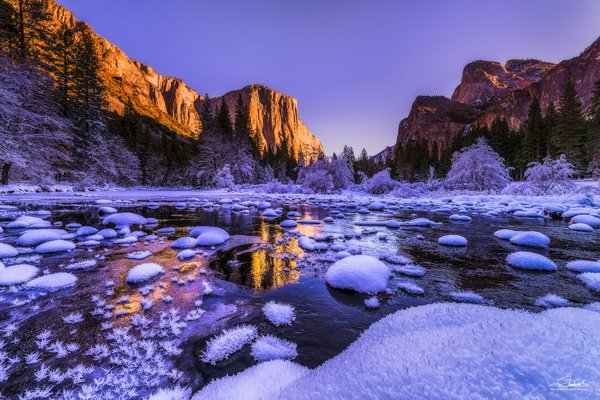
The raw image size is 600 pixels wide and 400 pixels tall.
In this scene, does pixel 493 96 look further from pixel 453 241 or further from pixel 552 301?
pixel 552 301

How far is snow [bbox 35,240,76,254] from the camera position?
4.28 metres

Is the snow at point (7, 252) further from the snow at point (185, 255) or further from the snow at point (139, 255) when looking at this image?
the snow at point (185, 255)

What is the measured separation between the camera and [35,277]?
320 cm

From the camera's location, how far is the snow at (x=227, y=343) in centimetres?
184

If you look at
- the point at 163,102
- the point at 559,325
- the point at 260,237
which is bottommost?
the point at 260,237

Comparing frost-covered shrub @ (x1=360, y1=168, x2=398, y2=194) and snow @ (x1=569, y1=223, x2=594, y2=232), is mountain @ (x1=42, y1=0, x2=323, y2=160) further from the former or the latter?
snow @ (x1=569, y1=223, x2=594, y2=232)

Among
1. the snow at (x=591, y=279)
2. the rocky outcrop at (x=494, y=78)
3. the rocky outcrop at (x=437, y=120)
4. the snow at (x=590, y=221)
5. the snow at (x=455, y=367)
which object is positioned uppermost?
the rocky outcrop at (x=494, y=78)

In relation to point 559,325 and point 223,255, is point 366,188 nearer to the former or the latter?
point 223,255

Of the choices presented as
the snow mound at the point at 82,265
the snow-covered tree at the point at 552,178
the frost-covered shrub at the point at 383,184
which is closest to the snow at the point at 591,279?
Result: the snow mound at the point at 82,265

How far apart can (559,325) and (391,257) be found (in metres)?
2.86

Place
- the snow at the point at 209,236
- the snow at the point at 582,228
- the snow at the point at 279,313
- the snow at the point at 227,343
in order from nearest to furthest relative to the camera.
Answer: the snow at the point at 227,343 → the snow at the point at 279,313 → the snow at the point at 209,236 → the snow at the point at 582,228

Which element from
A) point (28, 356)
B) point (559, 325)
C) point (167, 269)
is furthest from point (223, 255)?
point (559, 325)

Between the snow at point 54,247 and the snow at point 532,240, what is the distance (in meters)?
9.15

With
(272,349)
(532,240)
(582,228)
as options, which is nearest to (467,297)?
(272,349)
